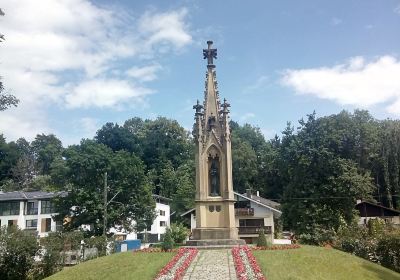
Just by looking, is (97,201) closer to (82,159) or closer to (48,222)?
(82,159)

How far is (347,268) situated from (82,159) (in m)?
35.3

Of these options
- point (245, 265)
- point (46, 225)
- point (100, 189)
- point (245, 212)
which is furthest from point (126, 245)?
point (46, 225)

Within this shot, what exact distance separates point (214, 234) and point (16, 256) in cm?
1585

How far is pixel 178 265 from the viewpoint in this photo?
2042cm

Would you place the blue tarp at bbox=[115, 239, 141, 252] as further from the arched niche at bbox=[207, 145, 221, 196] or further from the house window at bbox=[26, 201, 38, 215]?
the house window at bbox=[26, 201, 38, 215]

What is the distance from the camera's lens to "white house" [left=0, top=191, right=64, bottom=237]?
69000 mm

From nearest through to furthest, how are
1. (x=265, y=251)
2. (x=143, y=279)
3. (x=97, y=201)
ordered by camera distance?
(x=143, y=279), (x=265, y=251), (x=97, y=201)

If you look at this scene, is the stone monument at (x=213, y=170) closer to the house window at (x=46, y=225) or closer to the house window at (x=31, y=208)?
the house window at (x=46, y=225)

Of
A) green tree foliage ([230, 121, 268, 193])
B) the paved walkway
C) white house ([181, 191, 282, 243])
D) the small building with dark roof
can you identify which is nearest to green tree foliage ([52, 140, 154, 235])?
white house ([181, 191, 282, 243])

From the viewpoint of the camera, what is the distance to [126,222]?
49.1 metres

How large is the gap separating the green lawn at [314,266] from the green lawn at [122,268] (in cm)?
514

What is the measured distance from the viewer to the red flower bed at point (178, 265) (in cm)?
1884

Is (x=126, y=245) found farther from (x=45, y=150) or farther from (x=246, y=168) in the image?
(x=45, y=150)

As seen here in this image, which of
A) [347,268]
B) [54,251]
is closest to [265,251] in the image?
[347,268]
